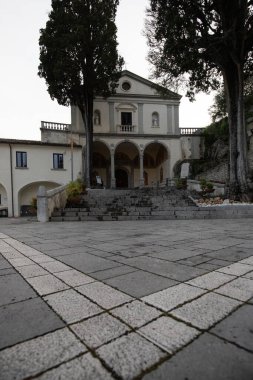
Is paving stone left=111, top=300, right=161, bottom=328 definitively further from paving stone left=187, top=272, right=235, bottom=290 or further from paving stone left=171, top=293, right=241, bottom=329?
paving stone left=187, top=272, right=235, bottom=290

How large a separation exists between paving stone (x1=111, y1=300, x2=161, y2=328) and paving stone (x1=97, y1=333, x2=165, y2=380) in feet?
0.52

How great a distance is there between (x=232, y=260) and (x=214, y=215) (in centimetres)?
792

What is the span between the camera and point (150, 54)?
15023 mm

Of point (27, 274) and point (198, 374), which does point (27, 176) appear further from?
point (198, 374)

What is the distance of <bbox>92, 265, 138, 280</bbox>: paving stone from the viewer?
8.04ft

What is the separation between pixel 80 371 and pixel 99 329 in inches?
13.9

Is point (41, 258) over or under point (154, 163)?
under

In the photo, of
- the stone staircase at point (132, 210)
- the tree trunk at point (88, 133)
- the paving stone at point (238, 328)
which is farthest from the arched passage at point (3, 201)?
the paving stone at point (238, 328)

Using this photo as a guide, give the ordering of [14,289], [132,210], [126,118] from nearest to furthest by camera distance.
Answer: [14,289]
[132,210]
[126,118]

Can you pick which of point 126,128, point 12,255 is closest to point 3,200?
point 126,128

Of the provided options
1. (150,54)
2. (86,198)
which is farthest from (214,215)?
(150,54)

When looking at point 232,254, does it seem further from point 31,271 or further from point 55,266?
point 31,271

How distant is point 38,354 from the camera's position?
123 centimetres

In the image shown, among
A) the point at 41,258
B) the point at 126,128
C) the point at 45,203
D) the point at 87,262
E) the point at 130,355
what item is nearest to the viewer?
the point at 130,355
